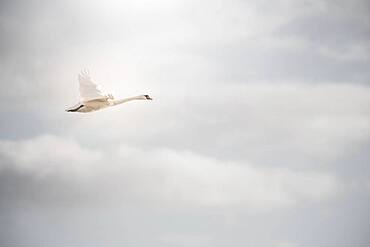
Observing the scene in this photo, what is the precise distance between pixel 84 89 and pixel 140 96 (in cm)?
869

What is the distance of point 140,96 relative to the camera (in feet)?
584

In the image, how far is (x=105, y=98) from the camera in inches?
6737

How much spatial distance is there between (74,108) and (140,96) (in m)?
8.27

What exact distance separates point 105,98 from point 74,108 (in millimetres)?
2381

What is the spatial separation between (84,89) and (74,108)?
1864 mm

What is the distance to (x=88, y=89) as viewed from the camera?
170 metres

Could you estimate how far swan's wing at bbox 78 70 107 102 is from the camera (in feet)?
558

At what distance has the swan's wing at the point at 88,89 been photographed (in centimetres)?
17000

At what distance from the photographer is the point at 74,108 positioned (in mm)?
171250

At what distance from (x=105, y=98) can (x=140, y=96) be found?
7.29 m

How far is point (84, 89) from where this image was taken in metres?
170
